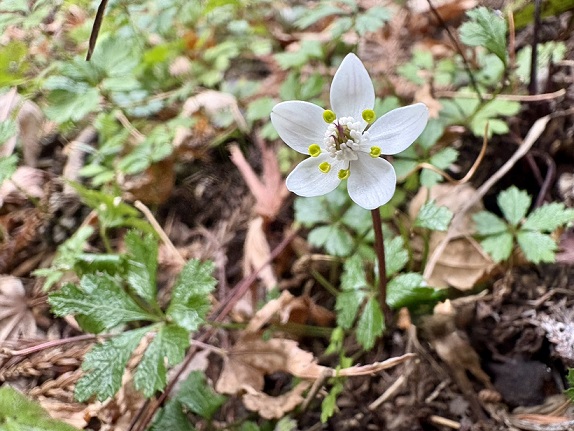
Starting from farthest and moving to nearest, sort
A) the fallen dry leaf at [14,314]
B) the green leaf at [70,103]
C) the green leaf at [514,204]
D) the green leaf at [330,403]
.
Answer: the green leaf at [70,103], the fallen dry leaf at [14,314], the green leaf at [514,204], the green leaf at [330,403]

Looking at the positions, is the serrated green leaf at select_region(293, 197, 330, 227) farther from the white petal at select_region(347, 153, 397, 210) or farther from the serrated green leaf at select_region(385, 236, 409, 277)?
the white petal at select_region(347, 153, 397, 210)

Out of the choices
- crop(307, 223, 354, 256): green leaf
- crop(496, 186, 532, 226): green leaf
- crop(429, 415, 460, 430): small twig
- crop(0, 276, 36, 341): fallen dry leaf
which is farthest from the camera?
crop(0, 276, 36, 341): fallen dry leaf

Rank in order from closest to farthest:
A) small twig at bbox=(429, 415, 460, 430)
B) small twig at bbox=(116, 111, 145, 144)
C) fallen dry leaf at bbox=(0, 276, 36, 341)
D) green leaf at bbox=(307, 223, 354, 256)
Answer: small twig at bbox=(429, 415, 460, 430), green leaf at bbox=(307, 223, 354, 256), fallen dry leaf at bbox=(0, 276, 36, 341), small twig at bbox=(116, 111, 145, 144)

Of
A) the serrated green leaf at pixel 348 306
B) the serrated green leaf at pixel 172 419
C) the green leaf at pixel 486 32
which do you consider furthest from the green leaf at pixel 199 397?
the green leaf at pixel 486 32

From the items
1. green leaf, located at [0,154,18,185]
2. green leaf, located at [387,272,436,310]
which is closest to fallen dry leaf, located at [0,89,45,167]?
green leaf, located at [0,154,18,185]

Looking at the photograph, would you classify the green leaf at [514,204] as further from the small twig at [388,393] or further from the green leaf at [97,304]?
the green leaf at [97,304]

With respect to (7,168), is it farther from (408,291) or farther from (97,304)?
(408,291)

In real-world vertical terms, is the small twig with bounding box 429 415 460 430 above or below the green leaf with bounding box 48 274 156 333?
below

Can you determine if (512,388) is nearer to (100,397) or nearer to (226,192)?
(100,397)
